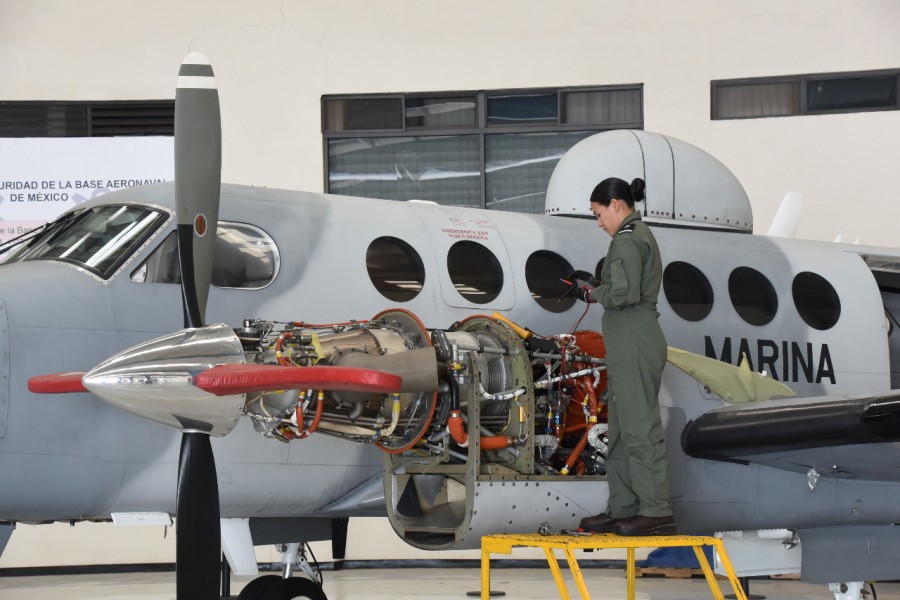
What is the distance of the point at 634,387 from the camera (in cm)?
658

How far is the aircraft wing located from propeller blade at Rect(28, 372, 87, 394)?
12.2 feet

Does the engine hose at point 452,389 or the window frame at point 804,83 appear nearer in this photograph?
the engine hose at point 452,389

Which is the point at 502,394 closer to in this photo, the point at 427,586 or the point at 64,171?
the point at 427,586

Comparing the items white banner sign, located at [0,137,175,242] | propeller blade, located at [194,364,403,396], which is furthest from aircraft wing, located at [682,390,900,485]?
white banner sign, located at [0,137,175,242]

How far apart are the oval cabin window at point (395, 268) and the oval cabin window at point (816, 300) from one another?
3.50 metres

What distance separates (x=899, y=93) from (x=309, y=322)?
33.3 feet

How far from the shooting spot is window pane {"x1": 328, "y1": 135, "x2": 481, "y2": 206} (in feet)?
49.5

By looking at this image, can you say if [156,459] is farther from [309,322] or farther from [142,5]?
[142,5]

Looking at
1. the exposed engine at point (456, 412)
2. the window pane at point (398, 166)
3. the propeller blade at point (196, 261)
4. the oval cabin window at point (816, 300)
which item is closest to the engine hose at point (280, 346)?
the exposed engine at point (456, 412)

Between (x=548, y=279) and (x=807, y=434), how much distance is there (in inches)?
88.3

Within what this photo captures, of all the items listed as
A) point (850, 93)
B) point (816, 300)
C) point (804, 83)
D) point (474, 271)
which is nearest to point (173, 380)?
point (474, 271)

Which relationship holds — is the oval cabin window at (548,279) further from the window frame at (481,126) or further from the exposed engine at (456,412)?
the window frame at (481,126)

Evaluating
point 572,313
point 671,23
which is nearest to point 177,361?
point 572,313

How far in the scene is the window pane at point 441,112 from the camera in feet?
49.5
